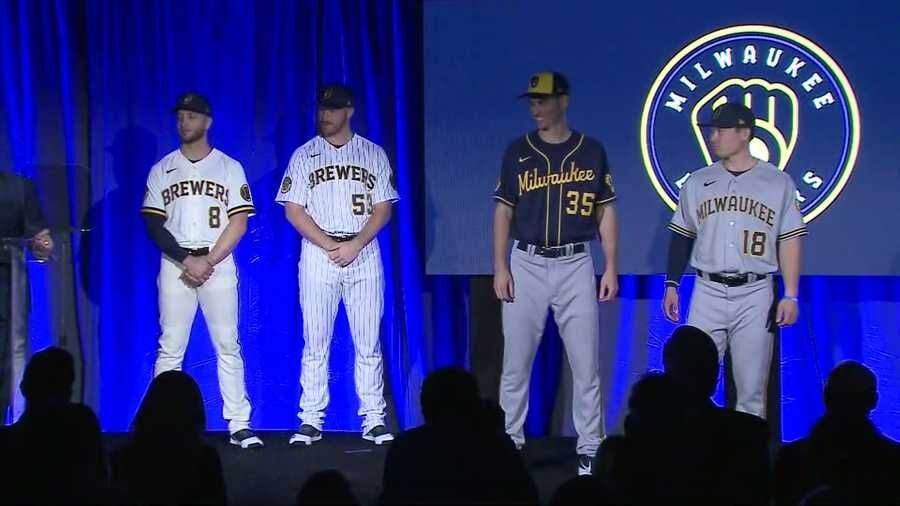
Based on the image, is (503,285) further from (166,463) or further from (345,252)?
(166,463)

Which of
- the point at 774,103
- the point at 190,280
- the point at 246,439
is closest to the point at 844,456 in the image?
the point at 774,103

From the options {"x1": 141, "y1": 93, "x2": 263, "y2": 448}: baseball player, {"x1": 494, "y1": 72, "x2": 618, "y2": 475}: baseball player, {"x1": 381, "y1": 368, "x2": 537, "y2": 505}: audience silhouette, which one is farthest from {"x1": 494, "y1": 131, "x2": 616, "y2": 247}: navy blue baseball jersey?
{"x1": 381, "y1": 368, "x2": 537, "y2": 505}: audience silhouette

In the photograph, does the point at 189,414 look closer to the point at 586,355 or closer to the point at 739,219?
the point at 586,355

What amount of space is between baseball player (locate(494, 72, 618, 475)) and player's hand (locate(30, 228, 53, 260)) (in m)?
2.22

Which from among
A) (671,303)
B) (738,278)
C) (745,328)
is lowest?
(745,328)

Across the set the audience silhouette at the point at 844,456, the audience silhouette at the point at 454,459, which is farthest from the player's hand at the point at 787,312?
the audience silhouette at the point at 454,459

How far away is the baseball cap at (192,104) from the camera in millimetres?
5609

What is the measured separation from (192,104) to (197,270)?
0.81 metres

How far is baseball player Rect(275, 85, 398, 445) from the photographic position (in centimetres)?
562

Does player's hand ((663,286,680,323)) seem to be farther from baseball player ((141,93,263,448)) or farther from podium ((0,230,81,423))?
podium ((0,230,81,423))

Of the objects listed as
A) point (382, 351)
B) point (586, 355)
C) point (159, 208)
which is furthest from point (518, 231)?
point (159, 208)

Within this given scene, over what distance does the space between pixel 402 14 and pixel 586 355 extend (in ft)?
7.30

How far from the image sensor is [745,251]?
16.4ft

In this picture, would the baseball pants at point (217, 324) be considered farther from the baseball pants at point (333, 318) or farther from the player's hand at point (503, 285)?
the player's hand at point (503, 285)
